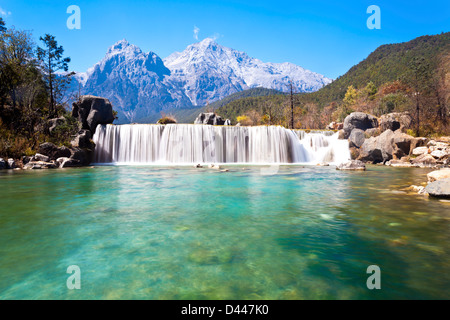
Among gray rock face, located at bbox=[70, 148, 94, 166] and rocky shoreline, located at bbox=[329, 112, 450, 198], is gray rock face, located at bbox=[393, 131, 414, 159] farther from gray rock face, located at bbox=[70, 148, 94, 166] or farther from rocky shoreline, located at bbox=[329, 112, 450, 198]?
gray rock face, located at bbox=[70, 148, 94, 166]

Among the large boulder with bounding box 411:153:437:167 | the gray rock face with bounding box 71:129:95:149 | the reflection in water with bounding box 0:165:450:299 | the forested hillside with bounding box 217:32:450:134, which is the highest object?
the forested hillside with bounding box 217:32:450:134

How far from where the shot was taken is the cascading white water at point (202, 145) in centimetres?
2647

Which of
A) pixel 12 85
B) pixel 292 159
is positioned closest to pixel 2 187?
pixel 12 85

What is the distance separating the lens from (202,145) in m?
27.2

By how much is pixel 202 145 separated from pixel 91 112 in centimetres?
1203

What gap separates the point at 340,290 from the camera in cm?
298

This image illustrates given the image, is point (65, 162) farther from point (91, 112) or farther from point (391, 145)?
point (391, 145)

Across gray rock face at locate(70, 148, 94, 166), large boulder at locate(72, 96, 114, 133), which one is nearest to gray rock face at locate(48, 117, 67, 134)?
large boulder at locate(72, 96, 114, 133)

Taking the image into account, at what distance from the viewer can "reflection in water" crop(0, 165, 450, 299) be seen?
305cm

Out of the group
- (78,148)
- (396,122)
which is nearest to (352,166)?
(396,122)

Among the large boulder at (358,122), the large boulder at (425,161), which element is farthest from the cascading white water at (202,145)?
the large boulder at (425,161)

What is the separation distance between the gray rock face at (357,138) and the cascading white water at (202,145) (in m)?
1.29

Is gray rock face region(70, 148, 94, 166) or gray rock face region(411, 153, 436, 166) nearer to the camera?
gray rock face region(411, 153, 436, 166)

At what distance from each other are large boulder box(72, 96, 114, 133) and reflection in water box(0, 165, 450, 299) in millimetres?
20499
